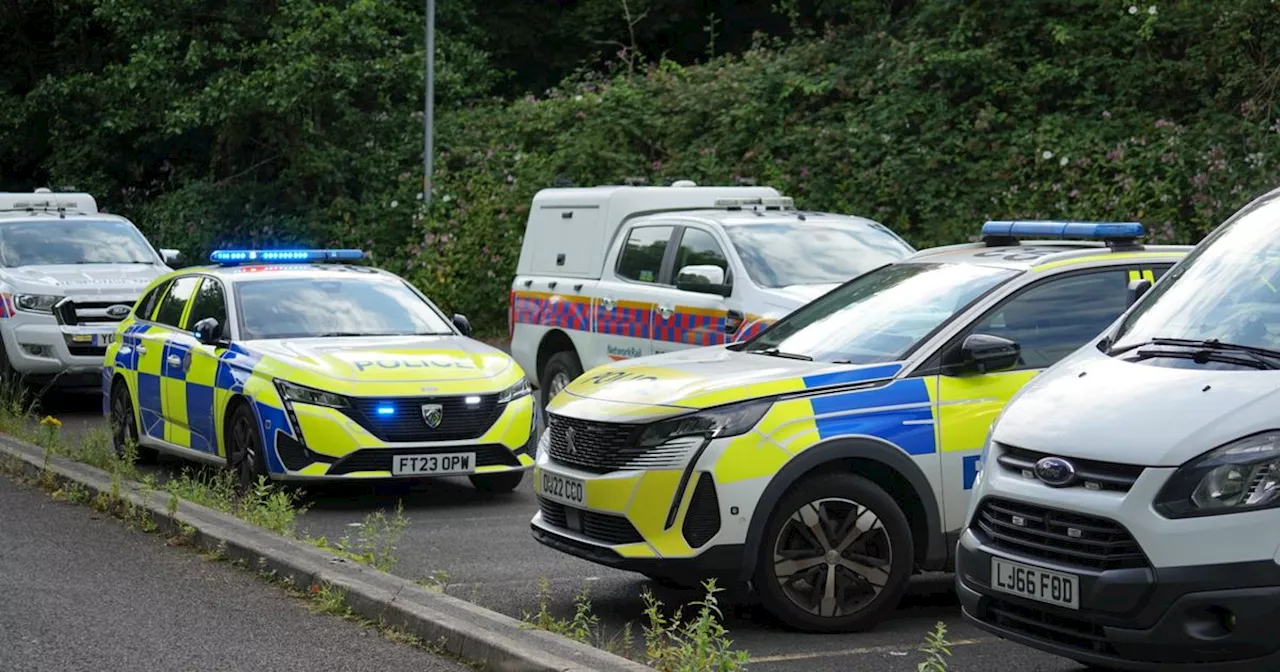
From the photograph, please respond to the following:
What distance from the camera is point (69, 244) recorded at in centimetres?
1870

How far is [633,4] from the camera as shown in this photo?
32906 mm

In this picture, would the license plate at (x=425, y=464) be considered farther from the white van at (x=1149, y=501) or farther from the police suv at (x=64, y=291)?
the police suv at (x=64, y=291)

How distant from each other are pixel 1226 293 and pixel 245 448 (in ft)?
21.7

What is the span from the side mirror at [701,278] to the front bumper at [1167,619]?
265 inches

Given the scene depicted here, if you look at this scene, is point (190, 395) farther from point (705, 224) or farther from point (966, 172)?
point (966, 172)

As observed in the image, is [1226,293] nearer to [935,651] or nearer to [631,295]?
[935,651]

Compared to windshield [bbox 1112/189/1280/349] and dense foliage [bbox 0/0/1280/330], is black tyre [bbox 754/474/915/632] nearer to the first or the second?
windshield [bbox 1112/189/1280/349]

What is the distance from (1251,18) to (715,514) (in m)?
14.0

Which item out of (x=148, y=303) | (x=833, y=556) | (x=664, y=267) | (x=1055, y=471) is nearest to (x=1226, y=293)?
(x=1055, y=471)

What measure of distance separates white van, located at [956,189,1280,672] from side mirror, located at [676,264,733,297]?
243 inches

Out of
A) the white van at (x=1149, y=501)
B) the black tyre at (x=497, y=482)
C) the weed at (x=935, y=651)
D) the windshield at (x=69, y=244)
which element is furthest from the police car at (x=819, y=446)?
the windshield at (x=69, y=244)

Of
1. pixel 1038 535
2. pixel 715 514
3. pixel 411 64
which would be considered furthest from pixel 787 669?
pixel 411 64

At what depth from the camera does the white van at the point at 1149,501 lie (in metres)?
5.11

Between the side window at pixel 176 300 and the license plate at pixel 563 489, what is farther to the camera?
the side window at pixel 176 300
